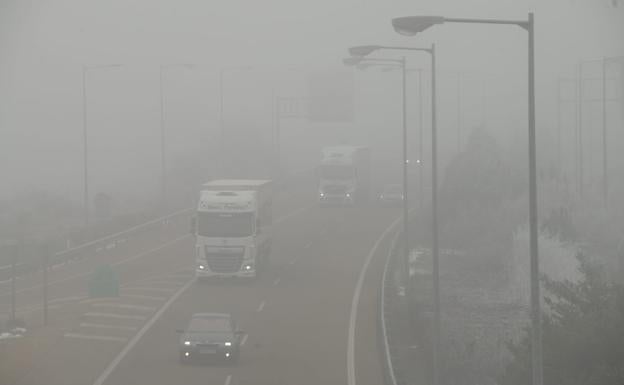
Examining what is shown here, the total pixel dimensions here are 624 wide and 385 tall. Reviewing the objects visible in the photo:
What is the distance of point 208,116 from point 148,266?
325 feet

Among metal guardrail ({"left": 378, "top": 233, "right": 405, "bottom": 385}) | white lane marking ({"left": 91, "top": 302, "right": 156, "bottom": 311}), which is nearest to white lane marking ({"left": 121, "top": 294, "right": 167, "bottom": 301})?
white lane marking ({"left": 91, "top": 302, "right": 156, "bottom": 311})

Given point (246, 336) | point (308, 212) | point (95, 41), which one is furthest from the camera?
point (95, 41)

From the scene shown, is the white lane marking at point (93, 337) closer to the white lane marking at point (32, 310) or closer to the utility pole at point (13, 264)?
the utility pole at point (13, 264)

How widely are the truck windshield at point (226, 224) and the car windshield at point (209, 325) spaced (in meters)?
10.4

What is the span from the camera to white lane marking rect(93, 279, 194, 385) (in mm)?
24984

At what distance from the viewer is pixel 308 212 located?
64.8 m

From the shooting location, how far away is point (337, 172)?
214 feet

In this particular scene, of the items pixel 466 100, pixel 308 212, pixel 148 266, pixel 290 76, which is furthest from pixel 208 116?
pixel 148 266

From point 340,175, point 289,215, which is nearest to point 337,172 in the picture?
point 340,175

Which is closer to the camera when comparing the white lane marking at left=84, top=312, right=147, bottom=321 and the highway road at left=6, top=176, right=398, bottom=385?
the highway road at left=6, top=176, right=398, bottom=385

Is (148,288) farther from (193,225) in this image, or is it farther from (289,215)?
(289,215)

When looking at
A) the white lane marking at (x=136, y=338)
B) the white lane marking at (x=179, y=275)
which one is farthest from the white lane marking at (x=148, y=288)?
the white lane marking at (x=179, y=275)

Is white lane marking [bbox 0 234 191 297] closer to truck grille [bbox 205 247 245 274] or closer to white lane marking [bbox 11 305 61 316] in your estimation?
white lane marking [bbox 11 305 61 316]

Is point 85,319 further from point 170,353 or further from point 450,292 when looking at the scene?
point 450,292
